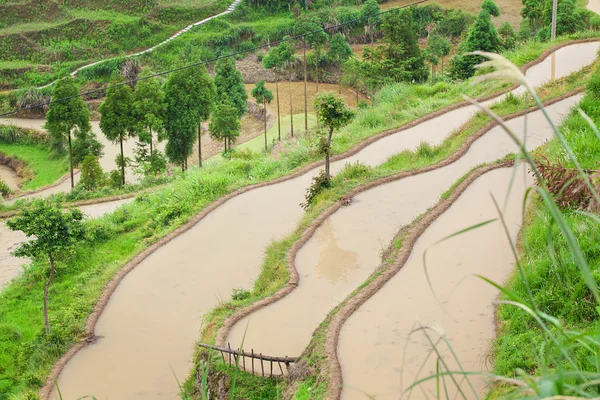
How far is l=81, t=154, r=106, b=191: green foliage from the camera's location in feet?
74.6

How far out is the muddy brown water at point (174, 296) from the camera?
28.2 ft

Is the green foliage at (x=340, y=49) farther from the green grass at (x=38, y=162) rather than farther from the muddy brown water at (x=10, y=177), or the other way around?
the muddy brown water at (x=10, y=177)

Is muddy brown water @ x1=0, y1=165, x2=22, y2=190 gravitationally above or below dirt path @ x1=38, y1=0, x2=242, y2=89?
below

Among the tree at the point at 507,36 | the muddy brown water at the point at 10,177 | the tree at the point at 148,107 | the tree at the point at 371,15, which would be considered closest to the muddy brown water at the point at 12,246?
the tree at the point at 148,107

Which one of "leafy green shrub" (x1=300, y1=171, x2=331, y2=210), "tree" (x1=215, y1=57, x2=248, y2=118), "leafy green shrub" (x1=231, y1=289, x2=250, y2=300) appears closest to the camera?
"leafy green shrub" (x1=231, y1=289, x2=250, y2=300)

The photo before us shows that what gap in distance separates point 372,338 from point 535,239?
78.8 inches

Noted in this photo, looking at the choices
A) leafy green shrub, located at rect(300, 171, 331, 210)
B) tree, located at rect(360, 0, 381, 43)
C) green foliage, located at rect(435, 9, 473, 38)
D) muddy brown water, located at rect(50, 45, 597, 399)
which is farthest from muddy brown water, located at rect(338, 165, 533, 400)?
tree, located at rect(360, 0, 381, 43)

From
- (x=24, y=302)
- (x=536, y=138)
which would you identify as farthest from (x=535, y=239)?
(x=24, y=302)

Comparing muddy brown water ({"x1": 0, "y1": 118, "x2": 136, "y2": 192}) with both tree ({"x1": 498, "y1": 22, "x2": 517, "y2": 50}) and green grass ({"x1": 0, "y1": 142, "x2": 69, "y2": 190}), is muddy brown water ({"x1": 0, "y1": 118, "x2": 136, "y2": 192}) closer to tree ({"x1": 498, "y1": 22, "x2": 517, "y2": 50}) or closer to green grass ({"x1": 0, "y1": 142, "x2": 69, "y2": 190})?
green grass ({"x1": 0, "y1": 142, "x2": 69, "y2": 190})

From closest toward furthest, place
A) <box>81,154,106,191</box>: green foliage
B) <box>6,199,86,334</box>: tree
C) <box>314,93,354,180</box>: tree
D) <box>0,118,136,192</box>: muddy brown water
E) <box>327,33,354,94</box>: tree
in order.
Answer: <box>6,199,86,334</box>: tree, <box>314,93,354,180</box>: tree, <box>81,154,106,191</box>: green foliage, <box>0,118,136,192</box>: muddy brown water, <box>327,33,354,94</box>: tree

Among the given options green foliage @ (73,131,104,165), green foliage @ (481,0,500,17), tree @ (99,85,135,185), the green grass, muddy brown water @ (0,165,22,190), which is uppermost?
green foliage @ (481,0,500,17)

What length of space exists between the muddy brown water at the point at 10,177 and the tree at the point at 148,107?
9.70m

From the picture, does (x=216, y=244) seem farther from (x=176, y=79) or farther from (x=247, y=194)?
(x=176, y=79)

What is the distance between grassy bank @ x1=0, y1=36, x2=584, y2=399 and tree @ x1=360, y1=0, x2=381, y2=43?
885 inches
